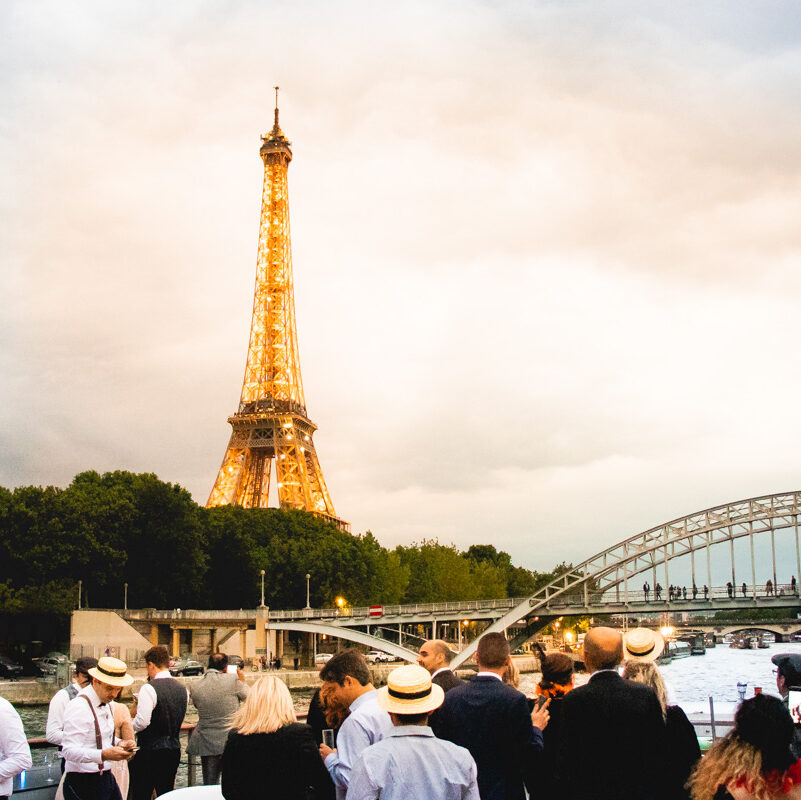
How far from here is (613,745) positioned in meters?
5.42

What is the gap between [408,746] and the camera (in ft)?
14.9

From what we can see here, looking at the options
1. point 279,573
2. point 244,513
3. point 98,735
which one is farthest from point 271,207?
point 98,735

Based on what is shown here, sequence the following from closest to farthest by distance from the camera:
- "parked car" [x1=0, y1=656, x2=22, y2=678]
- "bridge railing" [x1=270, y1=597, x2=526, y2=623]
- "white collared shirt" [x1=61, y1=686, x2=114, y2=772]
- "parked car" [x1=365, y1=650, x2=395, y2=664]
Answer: "white collared shirt" [x1=61, y1=686, x2=114, y2=772] < "parked car" [x1=0, y1=656, x2=22, y2=678] < "bridge railing" [x1=270, y1=597, x2=526, y2=623] < "parked car" [x1=365, y1=650, x2=395, y2=664]

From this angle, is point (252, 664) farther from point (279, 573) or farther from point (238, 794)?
point (238, 794)

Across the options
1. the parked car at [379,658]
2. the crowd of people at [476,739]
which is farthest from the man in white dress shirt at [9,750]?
the parked car at [379,658]

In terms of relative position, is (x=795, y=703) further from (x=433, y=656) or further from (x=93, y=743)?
(x=93, y=743)

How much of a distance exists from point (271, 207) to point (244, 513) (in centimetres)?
3039

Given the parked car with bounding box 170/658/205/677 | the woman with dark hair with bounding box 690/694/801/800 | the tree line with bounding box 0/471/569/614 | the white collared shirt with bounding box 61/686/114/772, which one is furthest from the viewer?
the tree line with bounding box 0/471/569/614

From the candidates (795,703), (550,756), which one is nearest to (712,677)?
(795,703)

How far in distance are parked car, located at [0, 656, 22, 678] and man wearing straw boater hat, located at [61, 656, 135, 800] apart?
41.3 m

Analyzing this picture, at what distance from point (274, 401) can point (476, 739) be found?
73.3 m

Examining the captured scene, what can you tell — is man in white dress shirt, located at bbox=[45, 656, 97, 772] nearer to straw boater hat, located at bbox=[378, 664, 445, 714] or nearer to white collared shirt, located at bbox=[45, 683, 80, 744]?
white collared shirt, located at bbox=[45, 683, 80, 744]

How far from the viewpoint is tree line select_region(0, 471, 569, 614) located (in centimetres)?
5319

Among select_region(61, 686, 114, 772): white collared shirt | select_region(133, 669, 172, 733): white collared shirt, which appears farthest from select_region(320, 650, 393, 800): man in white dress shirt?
select_region(133, 669, 172, 733): white collared shirt
